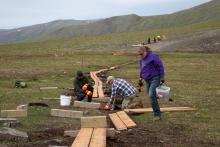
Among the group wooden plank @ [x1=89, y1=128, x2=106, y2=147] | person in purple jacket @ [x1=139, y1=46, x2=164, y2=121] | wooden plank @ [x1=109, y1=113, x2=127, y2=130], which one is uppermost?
person in purple jacket @ [x1=139, y1=46, x2=164, y2=121]

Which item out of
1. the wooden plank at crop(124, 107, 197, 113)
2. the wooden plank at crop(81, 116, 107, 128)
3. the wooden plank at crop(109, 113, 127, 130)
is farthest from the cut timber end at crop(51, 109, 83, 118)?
the wooden plank at crop(81, 116, 107, 128)

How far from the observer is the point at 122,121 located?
1365 cm

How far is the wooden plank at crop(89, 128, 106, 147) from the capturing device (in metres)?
9.68

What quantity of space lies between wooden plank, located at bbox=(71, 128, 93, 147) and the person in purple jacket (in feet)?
10.2

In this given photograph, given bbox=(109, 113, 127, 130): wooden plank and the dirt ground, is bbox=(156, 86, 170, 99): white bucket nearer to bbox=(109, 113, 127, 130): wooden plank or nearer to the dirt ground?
bbox=(109, 113, 127, 130): wooden plank

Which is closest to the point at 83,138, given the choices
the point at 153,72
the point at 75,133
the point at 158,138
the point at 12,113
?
the point at 75,133

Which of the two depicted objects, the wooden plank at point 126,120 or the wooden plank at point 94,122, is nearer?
the wooden plank at point 94,122

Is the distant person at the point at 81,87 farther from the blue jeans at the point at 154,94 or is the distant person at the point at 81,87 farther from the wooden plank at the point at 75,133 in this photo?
the wooden plank at the point at 75,133

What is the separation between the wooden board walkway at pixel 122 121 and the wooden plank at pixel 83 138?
159 cm

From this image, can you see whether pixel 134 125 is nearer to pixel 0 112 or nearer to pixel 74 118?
pixel 74 118

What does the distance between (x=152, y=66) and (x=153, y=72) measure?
6.6 inches

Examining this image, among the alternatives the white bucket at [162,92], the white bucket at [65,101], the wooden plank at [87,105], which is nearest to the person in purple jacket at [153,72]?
the wooden plank at [87,105]

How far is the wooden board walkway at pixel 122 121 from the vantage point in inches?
507

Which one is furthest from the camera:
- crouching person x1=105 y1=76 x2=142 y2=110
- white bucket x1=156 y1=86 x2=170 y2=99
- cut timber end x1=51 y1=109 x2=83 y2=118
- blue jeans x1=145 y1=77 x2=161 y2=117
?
white bucket x1=156 y1=86 x2=170 y2=99
